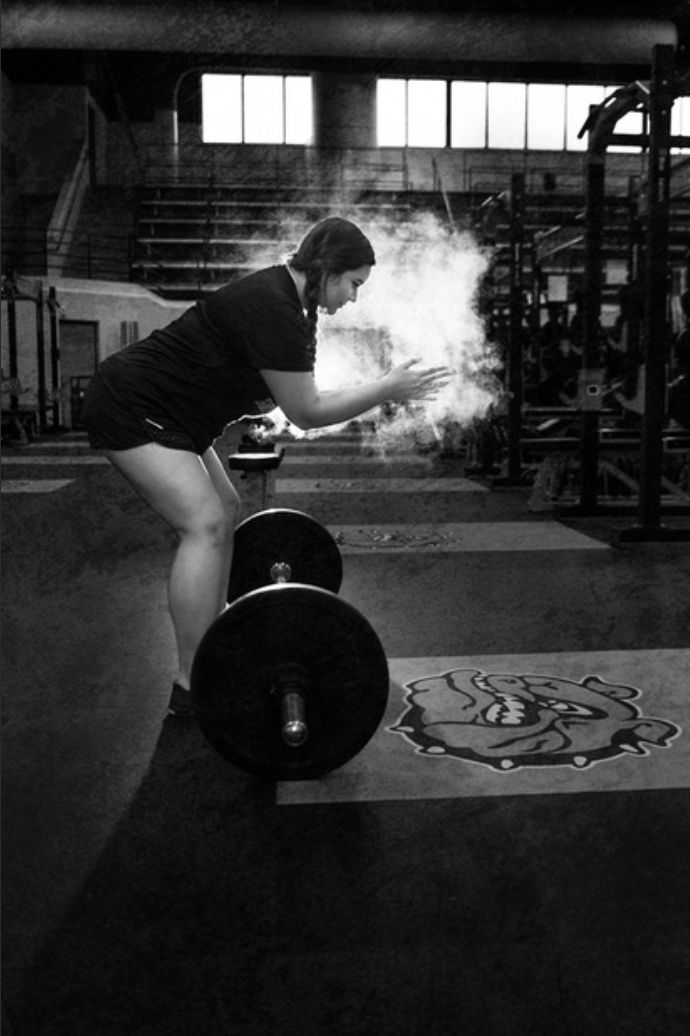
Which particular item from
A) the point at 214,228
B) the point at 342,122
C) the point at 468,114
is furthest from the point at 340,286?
the point at 468,114

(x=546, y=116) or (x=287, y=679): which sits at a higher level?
→ (x=546, y=116)

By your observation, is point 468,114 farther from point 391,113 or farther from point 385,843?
point 385,843

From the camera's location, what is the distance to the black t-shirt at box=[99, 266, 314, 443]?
1.64 meters

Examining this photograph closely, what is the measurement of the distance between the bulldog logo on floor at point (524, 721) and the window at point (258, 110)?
1233cm

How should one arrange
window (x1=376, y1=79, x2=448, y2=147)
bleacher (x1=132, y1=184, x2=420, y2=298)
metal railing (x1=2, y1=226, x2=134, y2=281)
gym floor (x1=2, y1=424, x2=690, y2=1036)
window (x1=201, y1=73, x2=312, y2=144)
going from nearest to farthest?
1. gym floor (x1=2, y1=424, x2=690, y2=1036)
2. bleacher (x1=132, y1=184, x2=420, y2=298)
3. metal railing (x1=2, y1=226, x2=134, y2=281)
4. window (x1=201, y1=73, x2=312, y2=144)
5. window (x1=376, y1=79, x2=448, y2=147)

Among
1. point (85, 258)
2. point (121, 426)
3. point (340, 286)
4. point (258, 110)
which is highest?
point (258, 110)

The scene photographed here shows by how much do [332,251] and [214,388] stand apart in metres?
0.33

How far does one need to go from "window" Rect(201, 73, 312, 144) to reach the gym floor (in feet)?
39.8

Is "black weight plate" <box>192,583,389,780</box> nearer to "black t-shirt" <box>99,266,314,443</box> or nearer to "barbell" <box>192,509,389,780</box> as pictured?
"barbell" <box>192,509,389,780</box>

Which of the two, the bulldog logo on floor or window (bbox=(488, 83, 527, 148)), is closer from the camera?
the bulldog logo on floor

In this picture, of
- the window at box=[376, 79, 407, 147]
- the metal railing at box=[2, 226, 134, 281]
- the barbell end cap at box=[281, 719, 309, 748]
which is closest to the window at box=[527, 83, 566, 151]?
the window at box=[376, 79, 407, 147]

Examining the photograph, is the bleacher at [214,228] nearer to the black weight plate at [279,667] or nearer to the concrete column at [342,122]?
the concrete column at [342,122]

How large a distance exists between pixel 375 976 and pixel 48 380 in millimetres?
11928

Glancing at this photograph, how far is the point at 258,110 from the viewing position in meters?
16.5
